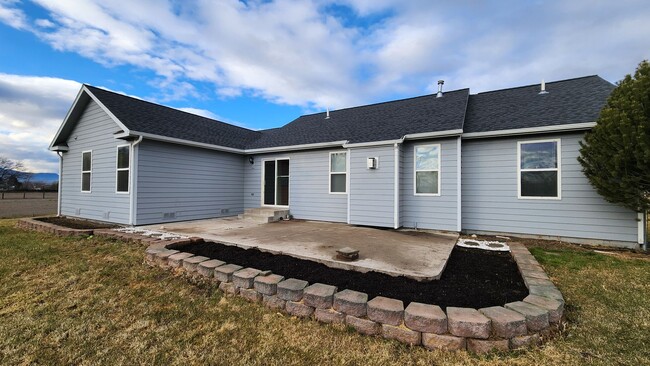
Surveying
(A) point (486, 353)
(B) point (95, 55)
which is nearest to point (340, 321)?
(A) point (486, 353)

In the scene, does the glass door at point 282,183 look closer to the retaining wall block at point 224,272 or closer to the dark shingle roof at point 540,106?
the dark shingle roof at point 540,106

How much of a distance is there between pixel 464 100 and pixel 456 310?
755cm

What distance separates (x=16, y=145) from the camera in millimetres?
38906

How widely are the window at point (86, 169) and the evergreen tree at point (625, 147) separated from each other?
1393cm

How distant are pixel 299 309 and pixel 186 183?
7.45m

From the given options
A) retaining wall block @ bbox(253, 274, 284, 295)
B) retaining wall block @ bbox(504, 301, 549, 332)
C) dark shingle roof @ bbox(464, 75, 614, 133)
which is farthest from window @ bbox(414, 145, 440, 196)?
retaining wall block @ bbox(253, 274, 284, 295)

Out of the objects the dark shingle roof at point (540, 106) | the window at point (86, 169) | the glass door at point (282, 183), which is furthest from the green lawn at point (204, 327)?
the window at point (86, 169)

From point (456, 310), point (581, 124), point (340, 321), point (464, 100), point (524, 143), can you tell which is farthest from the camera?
point (464, 100)

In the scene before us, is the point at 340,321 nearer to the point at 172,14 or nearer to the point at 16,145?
the point at 172,14

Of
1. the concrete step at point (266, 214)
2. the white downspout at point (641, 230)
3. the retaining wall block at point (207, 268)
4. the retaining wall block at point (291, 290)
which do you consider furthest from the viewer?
the concrete step at point (266, 214)

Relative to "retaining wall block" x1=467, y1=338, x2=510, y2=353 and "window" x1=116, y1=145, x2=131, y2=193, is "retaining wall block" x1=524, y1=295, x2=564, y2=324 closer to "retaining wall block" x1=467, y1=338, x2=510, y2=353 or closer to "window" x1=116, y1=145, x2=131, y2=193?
"retaining wall block" x1=467, y1=338, x2=510, y2=353

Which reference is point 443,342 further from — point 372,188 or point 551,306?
point 372,188

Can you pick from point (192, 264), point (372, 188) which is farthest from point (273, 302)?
point (372, 188)

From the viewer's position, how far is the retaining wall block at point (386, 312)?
229 centimetres
